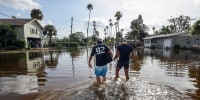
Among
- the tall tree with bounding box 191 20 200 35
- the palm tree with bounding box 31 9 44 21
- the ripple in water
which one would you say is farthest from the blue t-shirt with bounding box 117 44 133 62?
the palm tree with bounding box 31 9 44 21

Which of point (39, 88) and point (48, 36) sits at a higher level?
point (48, 36)

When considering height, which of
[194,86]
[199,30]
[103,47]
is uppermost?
[199,30]

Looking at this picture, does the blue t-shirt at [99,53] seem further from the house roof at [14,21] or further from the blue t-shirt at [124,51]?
the house roof at [14,21]

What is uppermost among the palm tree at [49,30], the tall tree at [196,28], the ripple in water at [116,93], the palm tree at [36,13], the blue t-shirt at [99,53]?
the palm tree at [36,13]

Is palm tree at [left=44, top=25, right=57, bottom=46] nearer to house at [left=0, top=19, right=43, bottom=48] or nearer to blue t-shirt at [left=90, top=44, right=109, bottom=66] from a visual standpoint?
house at [left=0, top=19, right=43, bottom=48]

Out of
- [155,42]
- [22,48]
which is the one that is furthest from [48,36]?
[155,42]

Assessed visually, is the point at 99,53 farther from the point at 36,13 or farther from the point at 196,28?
the point at 36,13

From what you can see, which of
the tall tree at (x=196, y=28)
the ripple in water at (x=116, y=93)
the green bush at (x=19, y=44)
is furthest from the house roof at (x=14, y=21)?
the ripple in water at (x=116, y=93)

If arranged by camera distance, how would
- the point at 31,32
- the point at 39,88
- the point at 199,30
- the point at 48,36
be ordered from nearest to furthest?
the point at 39,88 → the point at 199,30 → the point at 31,32 → the point at 48,36

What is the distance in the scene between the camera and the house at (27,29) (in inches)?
1843

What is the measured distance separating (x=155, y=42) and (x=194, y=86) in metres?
56.4

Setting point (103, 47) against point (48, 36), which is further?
point (48, 36)

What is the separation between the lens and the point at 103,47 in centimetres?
891

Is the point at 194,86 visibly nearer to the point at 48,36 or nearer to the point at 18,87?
the point at 18,87
